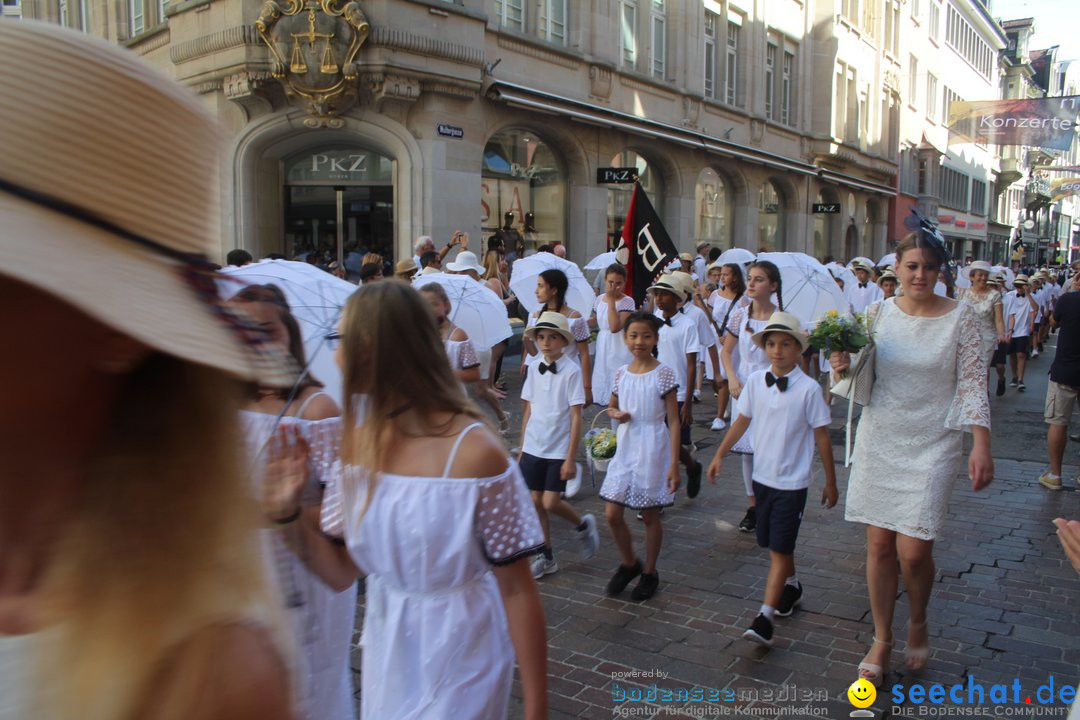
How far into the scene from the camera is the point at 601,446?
5953mm

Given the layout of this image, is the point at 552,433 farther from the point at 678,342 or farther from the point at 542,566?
the point at 678,342

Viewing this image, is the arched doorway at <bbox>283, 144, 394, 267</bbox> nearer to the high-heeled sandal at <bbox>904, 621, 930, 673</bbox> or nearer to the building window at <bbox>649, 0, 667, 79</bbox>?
the building window at <bbox>649, 0, 667, 79</bbox>

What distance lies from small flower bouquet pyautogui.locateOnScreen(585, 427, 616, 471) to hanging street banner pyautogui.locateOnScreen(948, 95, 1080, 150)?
22920 mm

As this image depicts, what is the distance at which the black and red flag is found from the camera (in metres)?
8.96

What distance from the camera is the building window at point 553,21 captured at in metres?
19.0

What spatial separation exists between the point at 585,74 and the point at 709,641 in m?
17.2

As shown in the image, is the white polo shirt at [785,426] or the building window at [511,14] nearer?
the white polo shirt at [785,426]

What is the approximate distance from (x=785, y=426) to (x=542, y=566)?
5.86 ft

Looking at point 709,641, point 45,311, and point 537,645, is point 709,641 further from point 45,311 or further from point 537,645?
point 45,311

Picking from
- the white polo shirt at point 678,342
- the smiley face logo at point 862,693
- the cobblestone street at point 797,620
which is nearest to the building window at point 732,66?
the white polo shirt at point 678,342

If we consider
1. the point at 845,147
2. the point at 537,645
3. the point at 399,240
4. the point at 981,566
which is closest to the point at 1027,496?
the point at 981,566

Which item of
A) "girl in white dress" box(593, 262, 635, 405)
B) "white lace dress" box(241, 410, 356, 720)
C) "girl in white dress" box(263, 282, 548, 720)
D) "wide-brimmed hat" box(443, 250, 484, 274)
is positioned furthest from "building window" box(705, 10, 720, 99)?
"girl in white dress" box(263, 282, 548, 720)

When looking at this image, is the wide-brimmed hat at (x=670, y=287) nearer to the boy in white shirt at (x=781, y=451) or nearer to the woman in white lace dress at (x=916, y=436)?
the boy in white shirt at (x=781, y=451)

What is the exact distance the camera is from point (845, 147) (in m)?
34.3
